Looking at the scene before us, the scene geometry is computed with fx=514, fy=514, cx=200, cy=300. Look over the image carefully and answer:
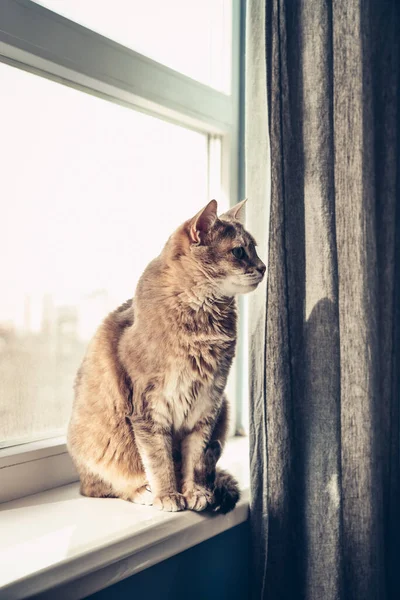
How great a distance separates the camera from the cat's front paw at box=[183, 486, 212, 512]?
93cm

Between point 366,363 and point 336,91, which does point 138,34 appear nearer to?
point 336,91

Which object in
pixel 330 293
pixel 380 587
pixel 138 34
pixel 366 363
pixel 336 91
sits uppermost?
pixel 138 34

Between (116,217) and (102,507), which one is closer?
(102,507)

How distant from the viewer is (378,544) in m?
1.04

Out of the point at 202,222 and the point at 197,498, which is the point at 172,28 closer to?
the point at 202,222

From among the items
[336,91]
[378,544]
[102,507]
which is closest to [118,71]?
[336,91]

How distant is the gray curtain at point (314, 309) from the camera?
1022 mm

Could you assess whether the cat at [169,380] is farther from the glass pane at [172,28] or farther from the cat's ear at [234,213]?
the glass pane at [172,28]

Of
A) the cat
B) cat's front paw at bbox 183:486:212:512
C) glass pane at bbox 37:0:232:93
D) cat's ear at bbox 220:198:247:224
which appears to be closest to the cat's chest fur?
the cat

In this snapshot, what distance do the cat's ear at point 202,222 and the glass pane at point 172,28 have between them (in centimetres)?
50

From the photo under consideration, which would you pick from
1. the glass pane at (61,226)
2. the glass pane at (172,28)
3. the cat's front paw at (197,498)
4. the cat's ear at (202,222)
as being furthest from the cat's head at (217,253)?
the glass pane at (172,28)

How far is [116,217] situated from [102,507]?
636 mm

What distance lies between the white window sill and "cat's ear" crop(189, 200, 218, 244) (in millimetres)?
506

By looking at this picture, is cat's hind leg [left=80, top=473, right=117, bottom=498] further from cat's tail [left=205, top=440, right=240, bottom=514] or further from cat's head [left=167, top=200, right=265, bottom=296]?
cat's head [left=167, top=200, right=265, bottom=296]
